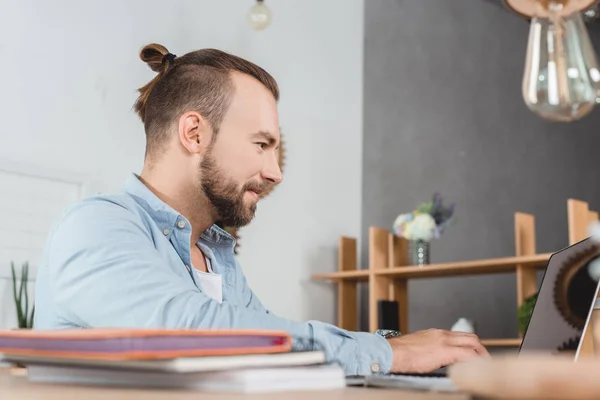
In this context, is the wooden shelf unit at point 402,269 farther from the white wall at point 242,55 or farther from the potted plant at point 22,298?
the potted plant at point 22,298

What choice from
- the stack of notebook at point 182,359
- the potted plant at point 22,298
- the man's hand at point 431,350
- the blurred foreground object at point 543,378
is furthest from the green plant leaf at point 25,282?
the blurred foreground object at point 543,378

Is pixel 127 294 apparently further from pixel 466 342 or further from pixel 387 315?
pixel 387 315

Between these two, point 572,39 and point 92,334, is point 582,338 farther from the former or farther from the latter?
point 572,39

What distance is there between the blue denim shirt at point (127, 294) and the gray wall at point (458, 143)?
10.1ft

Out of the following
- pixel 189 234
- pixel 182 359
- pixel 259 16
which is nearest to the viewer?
pixel 182 359

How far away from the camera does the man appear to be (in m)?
1.01

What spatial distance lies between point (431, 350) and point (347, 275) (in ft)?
9.39

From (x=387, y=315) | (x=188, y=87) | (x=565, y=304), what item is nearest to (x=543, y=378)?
(x=565, y=304)

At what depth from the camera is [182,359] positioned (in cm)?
53

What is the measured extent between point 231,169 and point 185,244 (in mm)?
202

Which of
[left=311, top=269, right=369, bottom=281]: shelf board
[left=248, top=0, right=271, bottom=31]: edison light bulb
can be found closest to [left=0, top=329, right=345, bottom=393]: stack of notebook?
[left=248, top=0, right=271, bottom=31]: edison light bulb

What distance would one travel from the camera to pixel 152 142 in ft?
5.43

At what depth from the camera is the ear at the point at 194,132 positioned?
1.60 m

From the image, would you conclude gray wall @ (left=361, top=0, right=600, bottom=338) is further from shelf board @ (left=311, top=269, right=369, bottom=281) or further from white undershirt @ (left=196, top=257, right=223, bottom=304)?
white undershirt @ (left=196, top=257, right=223, bottom=304)
